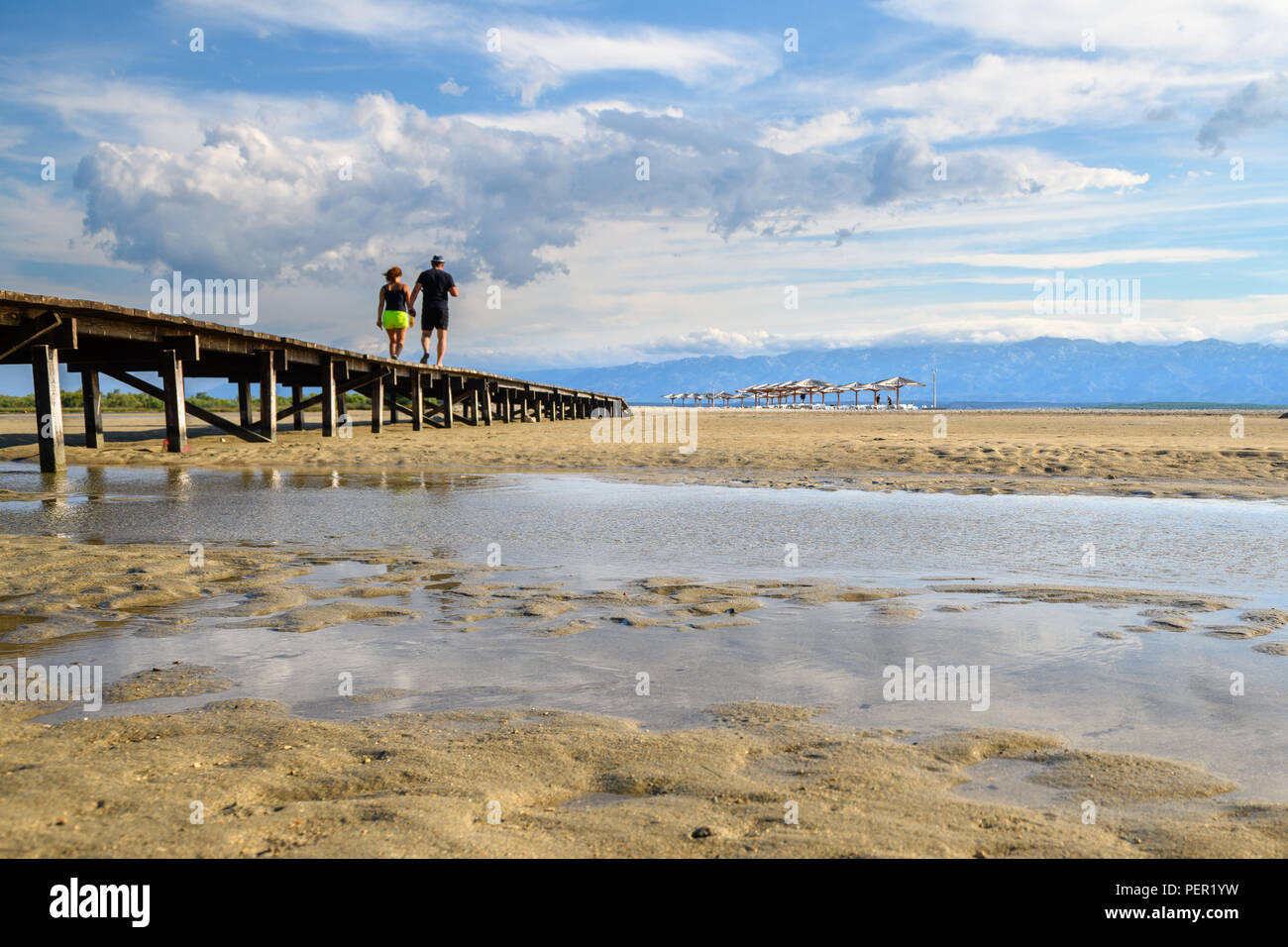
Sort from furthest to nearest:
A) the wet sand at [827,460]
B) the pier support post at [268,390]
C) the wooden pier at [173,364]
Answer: the pier support post at [268,390], the wet sand at [827,460], the wooden pier at [173,364]

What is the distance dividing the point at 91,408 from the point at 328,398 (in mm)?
4344

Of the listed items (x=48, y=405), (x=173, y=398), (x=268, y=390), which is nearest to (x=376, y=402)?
(x=268, y=390)

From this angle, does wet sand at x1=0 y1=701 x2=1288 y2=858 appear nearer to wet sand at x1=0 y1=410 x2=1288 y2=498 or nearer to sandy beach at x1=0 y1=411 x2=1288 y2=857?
sandy beach at x1=0 y1=411 x2=1288 y2=857

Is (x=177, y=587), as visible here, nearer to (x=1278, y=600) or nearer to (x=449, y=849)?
(x=449, y=849)

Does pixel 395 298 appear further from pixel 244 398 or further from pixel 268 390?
pixel 244 398

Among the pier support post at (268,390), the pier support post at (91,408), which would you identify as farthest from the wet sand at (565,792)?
the pier support post at (268,390)

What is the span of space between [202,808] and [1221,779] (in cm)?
286

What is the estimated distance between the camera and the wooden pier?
469 inches

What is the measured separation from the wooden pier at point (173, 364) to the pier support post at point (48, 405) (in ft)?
0.04

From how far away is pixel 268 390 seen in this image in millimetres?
17578

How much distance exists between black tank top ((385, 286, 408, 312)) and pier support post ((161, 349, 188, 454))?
15.3 feet

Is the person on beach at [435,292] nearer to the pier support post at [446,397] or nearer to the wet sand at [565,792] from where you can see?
the pier support post at [446,397]

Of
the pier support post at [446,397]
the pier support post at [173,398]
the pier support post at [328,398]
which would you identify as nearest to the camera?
the pier support post at [173,398]

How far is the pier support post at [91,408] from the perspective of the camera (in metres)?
16.3
